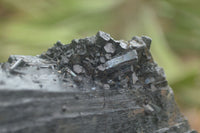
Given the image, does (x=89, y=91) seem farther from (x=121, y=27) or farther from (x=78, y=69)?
(x=121, y=27)

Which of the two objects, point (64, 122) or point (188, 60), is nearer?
point (64, 122)

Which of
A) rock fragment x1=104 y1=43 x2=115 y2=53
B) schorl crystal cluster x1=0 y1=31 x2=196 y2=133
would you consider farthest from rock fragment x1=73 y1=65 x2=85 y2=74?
rock fragment x1=104 y1=43 x2=115 y2=53

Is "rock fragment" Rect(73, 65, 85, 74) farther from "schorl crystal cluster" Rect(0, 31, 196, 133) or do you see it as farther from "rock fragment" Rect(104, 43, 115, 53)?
"rock fragment" Rect(104, 43, 115, 53)

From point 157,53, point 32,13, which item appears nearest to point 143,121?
point 157,53

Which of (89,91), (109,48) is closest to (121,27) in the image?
(109,48)

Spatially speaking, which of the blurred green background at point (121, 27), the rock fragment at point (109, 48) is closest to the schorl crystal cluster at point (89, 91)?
the rock fragment at point (109, 48)

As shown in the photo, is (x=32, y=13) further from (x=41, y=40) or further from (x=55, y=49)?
(x=55, y=49)

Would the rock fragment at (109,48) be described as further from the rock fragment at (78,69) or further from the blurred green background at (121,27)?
the blurred green background at (121,27)
